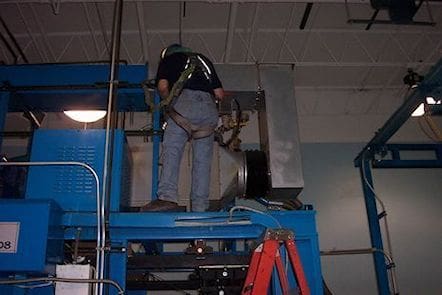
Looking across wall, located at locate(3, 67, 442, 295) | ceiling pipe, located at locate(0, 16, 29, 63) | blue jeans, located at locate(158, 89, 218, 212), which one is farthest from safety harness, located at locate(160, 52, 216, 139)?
ceiling pipe, located at locate(0, 16, 29, 63)

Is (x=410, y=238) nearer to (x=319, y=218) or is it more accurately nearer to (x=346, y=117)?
(x=319, y=218)

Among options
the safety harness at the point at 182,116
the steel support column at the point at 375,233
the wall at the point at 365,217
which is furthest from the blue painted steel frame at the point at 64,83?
the wall at the point at 365,217

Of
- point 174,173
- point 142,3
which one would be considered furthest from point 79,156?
point 142,3

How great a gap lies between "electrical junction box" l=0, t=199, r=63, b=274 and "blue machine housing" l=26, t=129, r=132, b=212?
15.7 inches

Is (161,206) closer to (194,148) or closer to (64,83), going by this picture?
(194,148)

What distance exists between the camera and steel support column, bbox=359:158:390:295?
5.43m

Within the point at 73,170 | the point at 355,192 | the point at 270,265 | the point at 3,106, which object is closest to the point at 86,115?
the point at 3,106

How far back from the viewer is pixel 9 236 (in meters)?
2.70

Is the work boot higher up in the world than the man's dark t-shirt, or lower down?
lower down

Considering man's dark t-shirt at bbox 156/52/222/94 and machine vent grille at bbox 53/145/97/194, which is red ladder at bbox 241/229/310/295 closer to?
machine vent grille at bbox 53/145/97/194

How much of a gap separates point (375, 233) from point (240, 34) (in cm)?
457

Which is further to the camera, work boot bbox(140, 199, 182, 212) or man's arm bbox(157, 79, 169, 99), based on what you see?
man's arm bbox(157, 79, 169, 99)

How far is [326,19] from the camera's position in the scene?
783 centimetres

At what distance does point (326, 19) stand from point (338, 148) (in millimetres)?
3018
